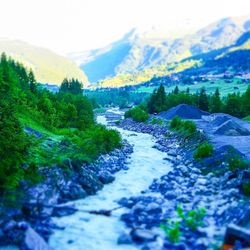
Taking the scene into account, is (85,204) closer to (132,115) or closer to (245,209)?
(245,209)

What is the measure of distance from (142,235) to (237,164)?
14730mm

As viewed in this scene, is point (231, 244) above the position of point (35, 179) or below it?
below

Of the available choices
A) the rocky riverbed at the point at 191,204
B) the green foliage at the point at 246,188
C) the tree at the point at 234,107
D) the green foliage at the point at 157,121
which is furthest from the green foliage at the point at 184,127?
the tree at the point at 234,107

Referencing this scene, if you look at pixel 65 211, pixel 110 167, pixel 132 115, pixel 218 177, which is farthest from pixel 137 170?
pixel 132 115

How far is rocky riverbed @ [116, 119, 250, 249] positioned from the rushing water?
693 millimetres

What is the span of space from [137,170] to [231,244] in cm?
1780

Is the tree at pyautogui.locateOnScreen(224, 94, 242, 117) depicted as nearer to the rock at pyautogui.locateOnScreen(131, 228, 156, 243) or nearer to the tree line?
the tree line

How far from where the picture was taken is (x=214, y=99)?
102 metres

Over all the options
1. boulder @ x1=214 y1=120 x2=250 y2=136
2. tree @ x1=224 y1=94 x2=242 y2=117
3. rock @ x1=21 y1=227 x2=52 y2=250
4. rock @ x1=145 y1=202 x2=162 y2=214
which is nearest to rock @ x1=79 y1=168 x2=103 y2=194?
rock @ x1=145 y1=202 x2=162 y2=214

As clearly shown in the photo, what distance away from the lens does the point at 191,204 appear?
25.7 metres

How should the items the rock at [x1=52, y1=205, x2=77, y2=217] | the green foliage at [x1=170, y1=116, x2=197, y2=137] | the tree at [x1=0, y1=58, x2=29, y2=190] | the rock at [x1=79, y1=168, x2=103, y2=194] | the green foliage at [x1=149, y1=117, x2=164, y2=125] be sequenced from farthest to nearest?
1. the green foliage at [x1=149, y1=117, x2=164, y2=125]
2. the green foliage at [x1=170, y1=116, x2=197, y2=137]
3. the rock at [x1=79, y1=168, x2=103, y2=194]
4. the tree at [x1=0, y1=58, x2=29, y2=190]
5. the rock at [x1=52, y1=205, x2=77, y2=217]

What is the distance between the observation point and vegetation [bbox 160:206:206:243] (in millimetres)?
20469

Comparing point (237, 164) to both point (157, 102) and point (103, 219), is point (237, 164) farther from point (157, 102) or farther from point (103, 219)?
point (157, 102)

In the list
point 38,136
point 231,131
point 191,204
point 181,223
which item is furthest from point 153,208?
point 231,131
